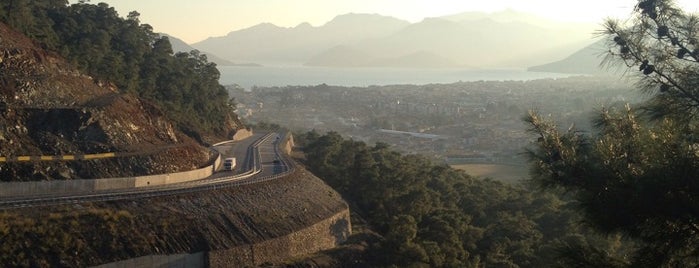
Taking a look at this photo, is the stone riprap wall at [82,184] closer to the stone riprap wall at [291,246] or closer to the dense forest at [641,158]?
the stone riprap wall at [291,246]

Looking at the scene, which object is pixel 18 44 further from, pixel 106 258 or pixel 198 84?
pixel 198 84

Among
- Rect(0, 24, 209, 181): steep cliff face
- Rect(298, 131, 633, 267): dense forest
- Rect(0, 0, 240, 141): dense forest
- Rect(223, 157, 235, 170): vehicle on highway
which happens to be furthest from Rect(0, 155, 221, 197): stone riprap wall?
→ Rect(0, 0, 240, 141): dense forest

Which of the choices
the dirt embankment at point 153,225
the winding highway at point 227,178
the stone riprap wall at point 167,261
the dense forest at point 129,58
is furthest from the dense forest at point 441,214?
the dense forest at point 129,58

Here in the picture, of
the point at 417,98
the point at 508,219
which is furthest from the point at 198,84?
the point at 417,98

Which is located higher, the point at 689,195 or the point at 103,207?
the point at 689,195

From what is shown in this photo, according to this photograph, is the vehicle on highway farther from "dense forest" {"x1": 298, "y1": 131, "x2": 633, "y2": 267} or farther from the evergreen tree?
the evergreen tree

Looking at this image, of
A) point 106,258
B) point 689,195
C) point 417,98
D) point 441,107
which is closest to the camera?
point 689,195
